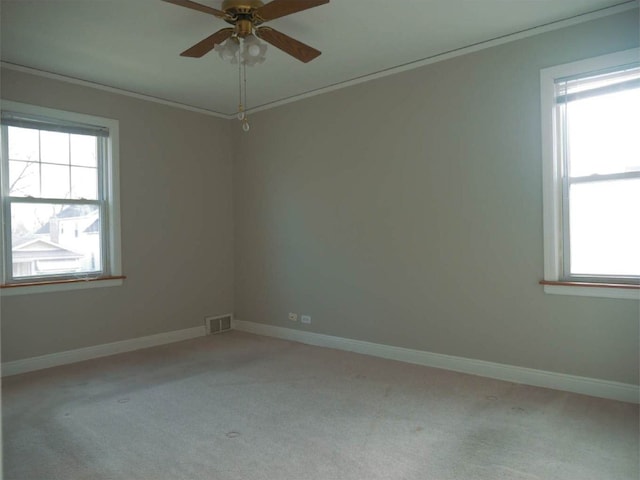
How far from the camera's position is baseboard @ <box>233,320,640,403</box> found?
3.19 meters

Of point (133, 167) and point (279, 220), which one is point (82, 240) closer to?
point (133, 167)

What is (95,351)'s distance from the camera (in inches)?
176

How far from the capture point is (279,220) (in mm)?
5230

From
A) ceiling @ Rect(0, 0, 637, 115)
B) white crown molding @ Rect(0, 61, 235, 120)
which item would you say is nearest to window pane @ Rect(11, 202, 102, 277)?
white crown molding @ Rect(0, 61, 235, 120)

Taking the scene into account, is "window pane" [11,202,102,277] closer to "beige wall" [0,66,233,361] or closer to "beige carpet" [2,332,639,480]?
"beige wall" [0,66,233,361]

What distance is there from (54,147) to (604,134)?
15.2 feet

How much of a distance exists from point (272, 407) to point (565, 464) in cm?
180

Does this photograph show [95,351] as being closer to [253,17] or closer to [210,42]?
[210,42]

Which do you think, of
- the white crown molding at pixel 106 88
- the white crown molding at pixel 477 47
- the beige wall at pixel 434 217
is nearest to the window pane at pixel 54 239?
the white crown molding at pixel 106 88

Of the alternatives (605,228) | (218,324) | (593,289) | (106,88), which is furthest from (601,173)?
(106,88)

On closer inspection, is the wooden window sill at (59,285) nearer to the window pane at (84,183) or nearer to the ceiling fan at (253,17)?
the window pane at (84,183)

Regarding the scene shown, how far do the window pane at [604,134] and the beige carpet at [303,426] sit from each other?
1654 mm

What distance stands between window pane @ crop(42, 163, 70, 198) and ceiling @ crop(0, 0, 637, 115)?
878 millimetres

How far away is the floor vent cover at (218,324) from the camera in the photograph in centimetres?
541
